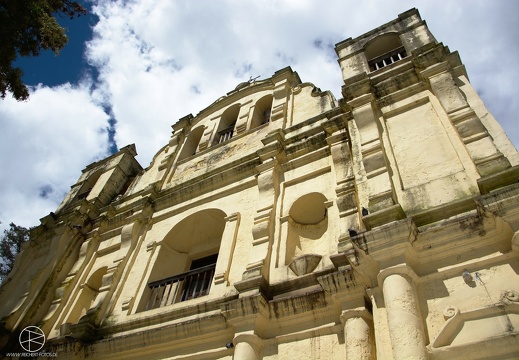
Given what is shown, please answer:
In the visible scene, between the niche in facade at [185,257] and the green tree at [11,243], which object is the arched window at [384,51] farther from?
the green tree at [11,243]

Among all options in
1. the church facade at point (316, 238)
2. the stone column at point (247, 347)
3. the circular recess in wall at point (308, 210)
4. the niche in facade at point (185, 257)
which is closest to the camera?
the church facade at point (316, 238)

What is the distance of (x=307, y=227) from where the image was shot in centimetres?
888

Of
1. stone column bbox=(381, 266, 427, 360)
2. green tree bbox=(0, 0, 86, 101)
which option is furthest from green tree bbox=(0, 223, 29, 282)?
stone column bbox=(381, 266, 427, 360)

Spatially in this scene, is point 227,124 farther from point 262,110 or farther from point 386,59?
point 386,59

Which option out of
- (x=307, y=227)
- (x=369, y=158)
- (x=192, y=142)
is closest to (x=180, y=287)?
(x=307, y=227)

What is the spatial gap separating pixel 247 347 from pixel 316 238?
287cm

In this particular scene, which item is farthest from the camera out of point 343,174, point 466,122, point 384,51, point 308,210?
point 384,51

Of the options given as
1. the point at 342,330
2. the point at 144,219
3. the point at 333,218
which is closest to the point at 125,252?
the point at 144,219

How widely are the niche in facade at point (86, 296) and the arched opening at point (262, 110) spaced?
6.68m

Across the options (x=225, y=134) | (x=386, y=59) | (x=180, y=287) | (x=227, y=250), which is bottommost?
(x=180, y=287)

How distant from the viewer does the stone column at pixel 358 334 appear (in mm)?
5375

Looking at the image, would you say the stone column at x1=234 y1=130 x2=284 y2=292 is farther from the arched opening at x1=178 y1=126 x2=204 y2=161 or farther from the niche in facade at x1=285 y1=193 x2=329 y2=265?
the arched opening at x1=178 y1=126 x2=204 y2=161

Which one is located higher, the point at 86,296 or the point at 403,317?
the point at 86,296

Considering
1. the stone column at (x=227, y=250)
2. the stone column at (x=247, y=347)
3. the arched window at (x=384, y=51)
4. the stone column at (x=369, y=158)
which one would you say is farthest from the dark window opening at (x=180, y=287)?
the arched window at (x=384, y=51)
